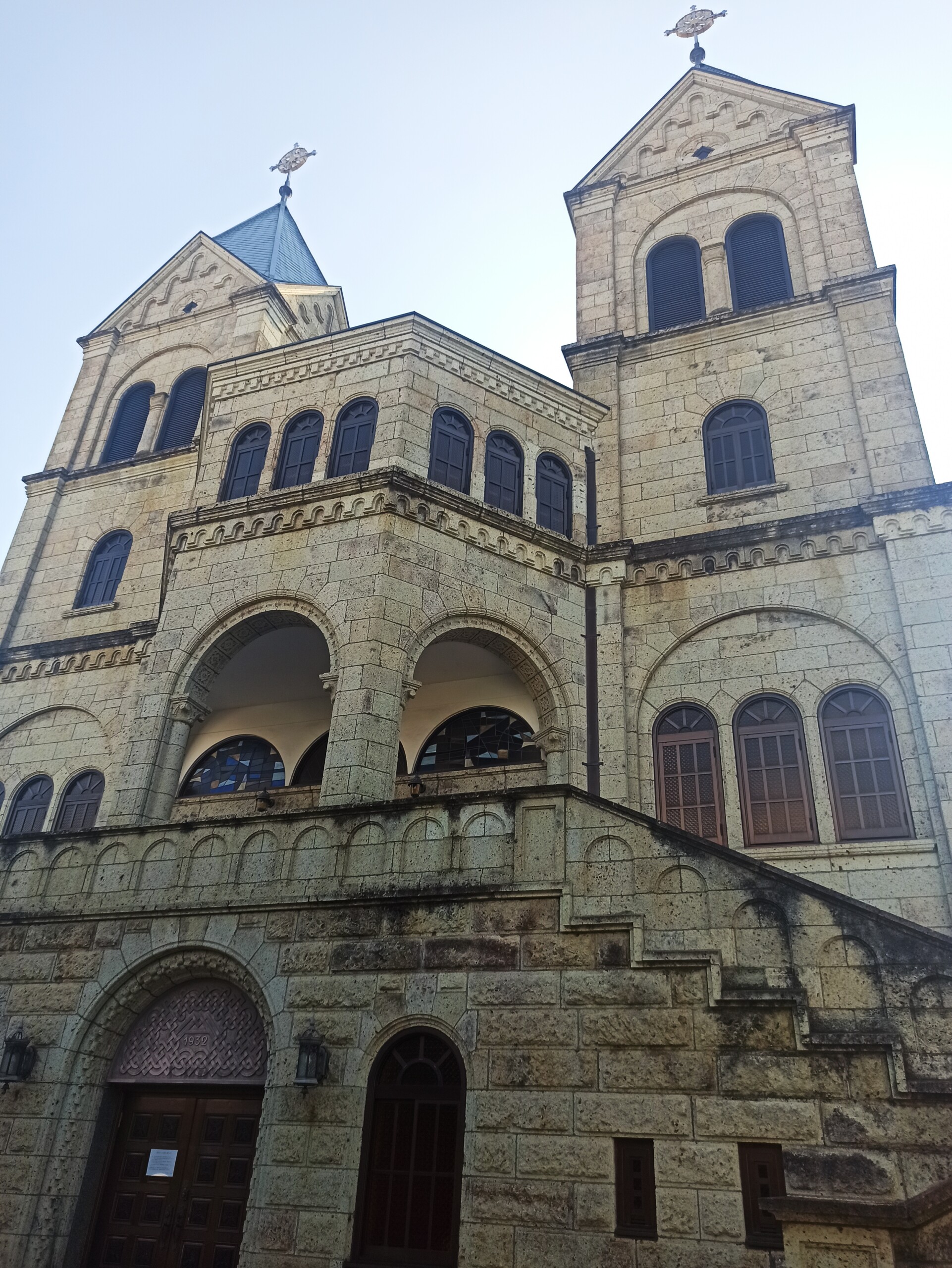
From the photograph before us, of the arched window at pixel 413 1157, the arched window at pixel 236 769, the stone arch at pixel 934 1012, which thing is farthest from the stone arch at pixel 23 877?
the stone arch at pixel 934 1012

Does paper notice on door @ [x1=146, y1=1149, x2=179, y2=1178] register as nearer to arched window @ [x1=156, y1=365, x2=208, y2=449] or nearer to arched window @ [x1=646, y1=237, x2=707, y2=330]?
arched window @ [x1=156, y1=365, x2=208, y2=449]

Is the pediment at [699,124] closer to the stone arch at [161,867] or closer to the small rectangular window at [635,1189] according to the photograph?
the stone arch at [161,867]

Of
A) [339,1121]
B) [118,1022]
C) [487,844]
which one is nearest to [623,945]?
[487,844]

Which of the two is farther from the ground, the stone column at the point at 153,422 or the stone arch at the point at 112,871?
the stone column at the point at 153,422

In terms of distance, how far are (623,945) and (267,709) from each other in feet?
36.2

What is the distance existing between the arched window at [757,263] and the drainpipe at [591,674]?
214 inches

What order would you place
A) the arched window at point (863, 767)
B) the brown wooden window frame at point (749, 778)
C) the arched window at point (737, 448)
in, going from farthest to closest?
the arched window at point (737, 448) → the brown wooden window frame at point (749, 778) → the arched window at point (863, 767)

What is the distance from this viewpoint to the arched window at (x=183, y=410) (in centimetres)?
2275

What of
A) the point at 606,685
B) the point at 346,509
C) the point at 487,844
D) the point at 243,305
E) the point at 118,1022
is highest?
the point at 243,305

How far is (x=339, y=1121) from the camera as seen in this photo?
30.2 ft

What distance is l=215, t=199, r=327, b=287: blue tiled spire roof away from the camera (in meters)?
26.4

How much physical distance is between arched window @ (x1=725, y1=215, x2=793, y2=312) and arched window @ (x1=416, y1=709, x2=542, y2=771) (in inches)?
365

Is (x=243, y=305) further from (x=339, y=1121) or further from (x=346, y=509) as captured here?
(x=339, y=1121)

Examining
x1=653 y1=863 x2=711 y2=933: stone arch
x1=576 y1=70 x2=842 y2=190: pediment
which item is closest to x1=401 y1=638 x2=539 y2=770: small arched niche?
x1=653 y1=863 x2=711 y2=933: stone arch
